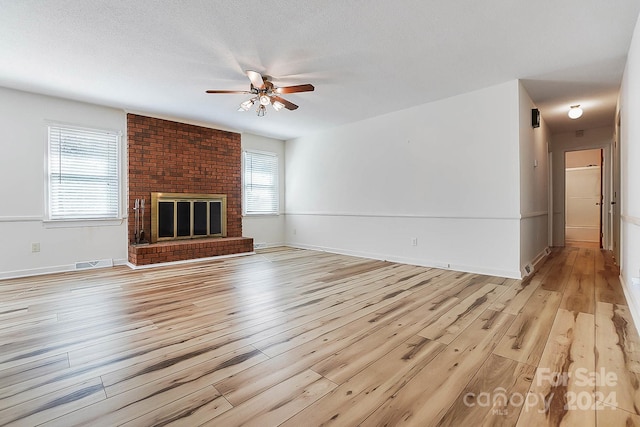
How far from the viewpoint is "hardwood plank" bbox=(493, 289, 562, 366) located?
70.1 inches

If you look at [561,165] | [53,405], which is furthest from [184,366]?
[561,165]

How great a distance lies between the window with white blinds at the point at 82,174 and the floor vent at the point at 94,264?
0.66 meters

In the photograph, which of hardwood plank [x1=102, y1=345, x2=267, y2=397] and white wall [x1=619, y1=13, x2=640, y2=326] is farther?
white wall [x1=619, y1=13, x2=640, y2=326]

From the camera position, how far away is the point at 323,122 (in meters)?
5.39

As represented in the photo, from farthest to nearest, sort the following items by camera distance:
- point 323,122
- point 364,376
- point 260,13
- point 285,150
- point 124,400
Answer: point 285,150
point 323,122
point 260,13
point 364,376
point 124,400

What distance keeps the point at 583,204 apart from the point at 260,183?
8209 millimetres

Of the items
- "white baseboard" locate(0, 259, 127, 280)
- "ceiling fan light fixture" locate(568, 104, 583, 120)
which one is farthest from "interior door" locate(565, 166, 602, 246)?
"white baseboard" locate(0, 259, 127, 280)

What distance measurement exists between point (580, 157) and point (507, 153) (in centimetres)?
587

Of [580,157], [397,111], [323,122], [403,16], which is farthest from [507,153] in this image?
[580,157]

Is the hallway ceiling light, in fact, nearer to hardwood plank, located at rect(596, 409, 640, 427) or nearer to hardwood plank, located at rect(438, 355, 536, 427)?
hardwood plank, located at rect(438, 355, 536, 427)

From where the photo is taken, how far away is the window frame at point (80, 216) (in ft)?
13.3

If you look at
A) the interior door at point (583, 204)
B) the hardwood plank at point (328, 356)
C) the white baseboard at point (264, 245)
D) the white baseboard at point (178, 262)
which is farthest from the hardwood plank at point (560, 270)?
the white baseboard at point (264, 245)

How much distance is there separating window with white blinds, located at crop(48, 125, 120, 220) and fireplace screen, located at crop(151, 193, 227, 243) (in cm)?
59

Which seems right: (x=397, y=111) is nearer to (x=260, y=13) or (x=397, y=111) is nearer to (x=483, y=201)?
(x=483, y=201)
